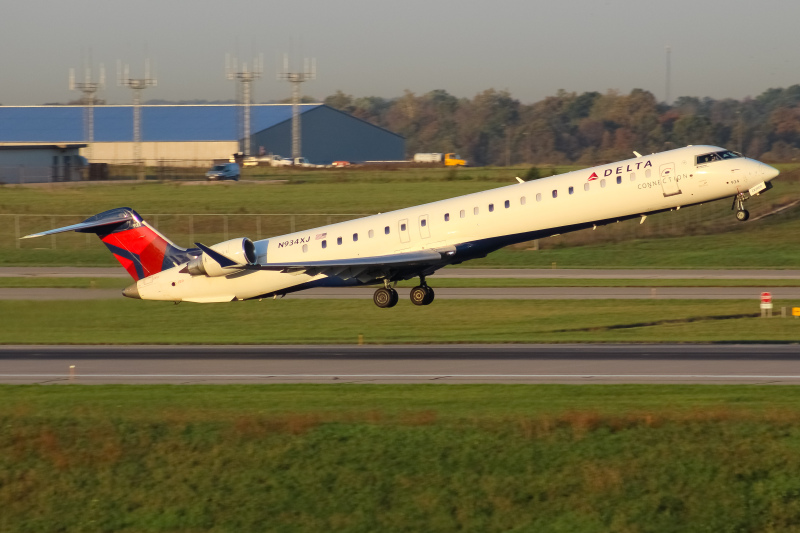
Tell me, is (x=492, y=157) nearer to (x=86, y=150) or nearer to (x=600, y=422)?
(x=86, y=150)

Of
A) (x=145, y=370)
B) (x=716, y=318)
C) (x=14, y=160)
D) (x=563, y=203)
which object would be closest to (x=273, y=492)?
(x=145, y=370)

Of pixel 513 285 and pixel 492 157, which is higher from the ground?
pixel 492 157

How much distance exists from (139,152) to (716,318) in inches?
3556

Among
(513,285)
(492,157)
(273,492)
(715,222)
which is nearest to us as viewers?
(273,492)

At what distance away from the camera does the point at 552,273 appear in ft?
194

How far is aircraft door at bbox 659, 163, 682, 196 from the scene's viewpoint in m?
30.9

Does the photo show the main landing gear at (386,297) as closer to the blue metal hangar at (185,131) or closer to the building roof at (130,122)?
the blue metal hangar at (185,131)

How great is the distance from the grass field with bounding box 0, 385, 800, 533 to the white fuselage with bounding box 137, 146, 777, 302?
8.66 meters

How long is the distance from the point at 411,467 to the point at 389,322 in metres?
19.9

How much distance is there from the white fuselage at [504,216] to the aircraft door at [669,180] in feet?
0.10

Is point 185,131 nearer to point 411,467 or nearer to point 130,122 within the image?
point 130,122

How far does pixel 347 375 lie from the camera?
94.3 feet

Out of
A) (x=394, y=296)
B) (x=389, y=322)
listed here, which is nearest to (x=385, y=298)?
(x=394, y=296)

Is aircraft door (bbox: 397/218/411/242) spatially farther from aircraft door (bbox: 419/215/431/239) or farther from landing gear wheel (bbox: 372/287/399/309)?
landing gear wheel (bbox: 372/287/399/309)
